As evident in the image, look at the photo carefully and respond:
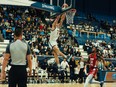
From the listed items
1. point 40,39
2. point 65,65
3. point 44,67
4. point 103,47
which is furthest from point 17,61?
point 103,47

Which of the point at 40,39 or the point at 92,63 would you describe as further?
the point at 40,39

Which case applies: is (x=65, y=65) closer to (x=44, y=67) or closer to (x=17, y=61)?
(x=44, y=67)

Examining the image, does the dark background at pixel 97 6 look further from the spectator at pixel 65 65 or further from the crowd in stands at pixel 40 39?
the spectator at pixel 65 65

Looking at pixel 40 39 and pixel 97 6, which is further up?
pixel 97 6

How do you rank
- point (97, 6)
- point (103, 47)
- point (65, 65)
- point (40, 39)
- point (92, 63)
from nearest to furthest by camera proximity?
point (92, 63)
point (65, 65)
point (40, 39)
point (103, 47)
point (97, 6)

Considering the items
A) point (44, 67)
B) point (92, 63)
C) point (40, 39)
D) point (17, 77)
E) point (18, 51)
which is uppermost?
point (18, 51)

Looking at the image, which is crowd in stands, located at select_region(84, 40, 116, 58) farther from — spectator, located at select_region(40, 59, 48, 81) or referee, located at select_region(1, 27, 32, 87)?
referee, located at select_region(1, 27, 32, 87)

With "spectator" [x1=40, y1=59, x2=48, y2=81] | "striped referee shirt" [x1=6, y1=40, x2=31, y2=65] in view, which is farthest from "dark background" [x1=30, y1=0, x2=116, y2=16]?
"striped referee shirt" [x1=6, y1=40, x2=31, y2=65]

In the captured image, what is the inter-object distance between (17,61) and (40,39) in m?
19.9

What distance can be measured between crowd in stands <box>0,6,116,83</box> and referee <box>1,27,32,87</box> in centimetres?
1384

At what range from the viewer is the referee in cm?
871

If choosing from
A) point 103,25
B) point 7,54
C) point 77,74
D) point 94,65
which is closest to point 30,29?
point 77,74

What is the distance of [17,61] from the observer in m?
8.79

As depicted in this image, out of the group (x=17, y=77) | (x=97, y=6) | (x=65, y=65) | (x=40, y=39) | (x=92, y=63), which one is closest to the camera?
(x=17, y=77)
